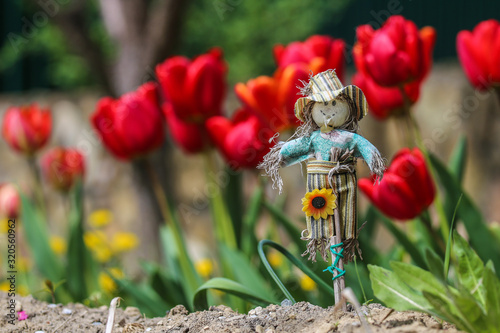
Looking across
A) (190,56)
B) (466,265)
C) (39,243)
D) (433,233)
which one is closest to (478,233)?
(433,233)

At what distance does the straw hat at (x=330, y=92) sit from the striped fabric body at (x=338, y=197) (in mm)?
90

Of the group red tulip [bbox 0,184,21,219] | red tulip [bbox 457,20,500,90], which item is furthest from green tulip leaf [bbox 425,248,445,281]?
red tulip [bbox 0,184,21,219]

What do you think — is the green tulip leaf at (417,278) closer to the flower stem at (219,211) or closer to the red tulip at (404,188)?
the red tulip at (404,188)

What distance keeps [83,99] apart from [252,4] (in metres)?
2.12

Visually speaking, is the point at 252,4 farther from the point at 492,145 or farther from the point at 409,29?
the point at 409,29

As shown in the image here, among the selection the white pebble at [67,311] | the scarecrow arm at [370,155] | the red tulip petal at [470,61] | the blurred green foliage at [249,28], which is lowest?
the white pebble at [67,311]

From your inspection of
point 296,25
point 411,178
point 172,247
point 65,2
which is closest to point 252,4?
point 296,25

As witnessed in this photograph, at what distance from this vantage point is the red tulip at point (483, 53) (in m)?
1.10

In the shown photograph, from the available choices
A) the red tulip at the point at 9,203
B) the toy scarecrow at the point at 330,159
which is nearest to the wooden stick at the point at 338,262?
the toy scarecrow at the point at 330,159

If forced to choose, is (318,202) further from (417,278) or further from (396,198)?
(396,198)

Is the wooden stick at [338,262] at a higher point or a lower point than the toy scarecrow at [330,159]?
lower

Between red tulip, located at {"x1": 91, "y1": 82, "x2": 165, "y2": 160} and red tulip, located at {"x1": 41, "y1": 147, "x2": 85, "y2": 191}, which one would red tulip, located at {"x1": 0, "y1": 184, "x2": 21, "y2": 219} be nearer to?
red tulip, located at {"x1": 41, "y1": 147, "x2": 85, "y2": 191}

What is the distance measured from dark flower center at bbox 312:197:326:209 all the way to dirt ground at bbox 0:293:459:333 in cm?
14

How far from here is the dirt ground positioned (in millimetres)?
709
